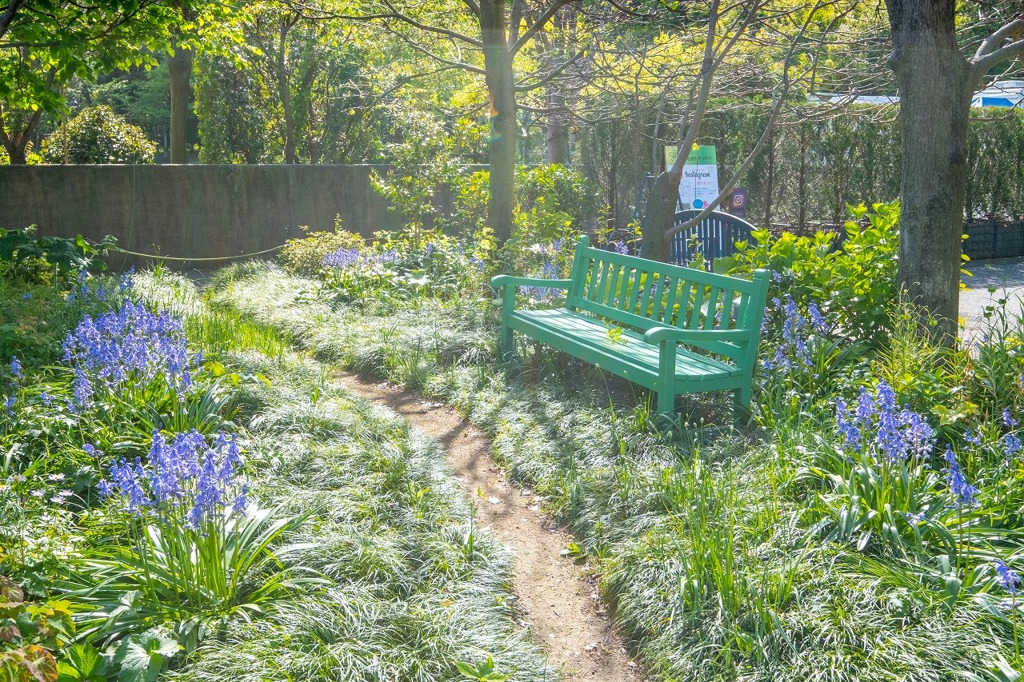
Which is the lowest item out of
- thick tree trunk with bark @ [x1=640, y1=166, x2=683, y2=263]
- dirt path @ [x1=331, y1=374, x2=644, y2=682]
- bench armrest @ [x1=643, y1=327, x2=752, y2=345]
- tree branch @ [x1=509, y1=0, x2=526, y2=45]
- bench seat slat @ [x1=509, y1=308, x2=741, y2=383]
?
dirt path @ [x1=331, y1=374, x2=644, y2=682]

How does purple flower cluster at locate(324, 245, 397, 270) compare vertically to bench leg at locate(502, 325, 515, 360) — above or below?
above

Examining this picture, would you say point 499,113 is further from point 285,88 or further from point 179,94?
point 179,94

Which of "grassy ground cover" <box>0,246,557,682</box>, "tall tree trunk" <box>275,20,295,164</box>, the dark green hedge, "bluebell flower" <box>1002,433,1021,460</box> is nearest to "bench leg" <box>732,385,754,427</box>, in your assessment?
"bluebell flower" <box>1002,433,1021,460</box>

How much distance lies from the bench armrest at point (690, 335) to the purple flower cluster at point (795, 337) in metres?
0.22

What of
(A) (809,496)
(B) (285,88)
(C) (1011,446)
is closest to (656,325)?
(A) (809,496)

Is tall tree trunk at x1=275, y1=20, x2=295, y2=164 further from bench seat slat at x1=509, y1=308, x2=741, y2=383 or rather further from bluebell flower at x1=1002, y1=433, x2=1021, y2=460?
bluebell flower at x1=1002, y1=433, x2=1021, y2=460

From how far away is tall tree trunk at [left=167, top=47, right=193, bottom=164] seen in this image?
15.8 metres

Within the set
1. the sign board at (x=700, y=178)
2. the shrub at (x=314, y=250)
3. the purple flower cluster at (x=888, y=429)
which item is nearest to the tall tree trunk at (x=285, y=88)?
the shrub at (x=314, y=250)

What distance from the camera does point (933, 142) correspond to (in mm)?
5273

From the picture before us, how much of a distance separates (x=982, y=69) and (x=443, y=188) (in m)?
11.6

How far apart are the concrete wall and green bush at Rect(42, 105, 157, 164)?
3857mm

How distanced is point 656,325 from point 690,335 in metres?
1.09

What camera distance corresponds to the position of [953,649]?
2969mm

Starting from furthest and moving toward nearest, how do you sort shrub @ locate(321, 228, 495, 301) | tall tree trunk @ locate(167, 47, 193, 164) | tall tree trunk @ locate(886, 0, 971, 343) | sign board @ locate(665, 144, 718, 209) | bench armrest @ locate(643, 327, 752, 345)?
tall tree trunk @ locate(167, 47, 193, 164), sign board @ locate(665, 144, 718, 209), shrub @ locate(321, 228, 495, 301), tall tree trunk @ locate(886, 0, 971, 343), bench armrest @ locate(643, 327, 752, 345)
